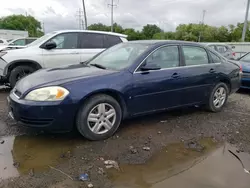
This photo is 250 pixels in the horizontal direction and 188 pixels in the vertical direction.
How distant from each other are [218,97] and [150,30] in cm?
8795

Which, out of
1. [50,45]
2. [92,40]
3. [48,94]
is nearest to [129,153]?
[48,94]

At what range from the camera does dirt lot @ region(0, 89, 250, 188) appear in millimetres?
2738

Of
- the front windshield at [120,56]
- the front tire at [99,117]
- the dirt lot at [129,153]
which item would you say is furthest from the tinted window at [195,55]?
the front tire at [99,117]

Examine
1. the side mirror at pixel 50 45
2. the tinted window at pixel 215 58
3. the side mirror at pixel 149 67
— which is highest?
the side mirror at pixel 50 45

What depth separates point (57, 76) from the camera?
3641mm

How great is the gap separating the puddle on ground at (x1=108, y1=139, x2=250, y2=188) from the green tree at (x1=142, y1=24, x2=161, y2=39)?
88.2 m

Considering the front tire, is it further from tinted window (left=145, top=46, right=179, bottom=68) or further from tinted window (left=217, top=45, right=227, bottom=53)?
tinted window (left=217, top=45, right=227, bottom=53)

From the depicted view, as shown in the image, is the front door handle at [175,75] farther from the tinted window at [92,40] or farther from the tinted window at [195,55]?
the tinted window at [92,40]

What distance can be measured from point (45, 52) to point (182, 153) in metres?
4.73

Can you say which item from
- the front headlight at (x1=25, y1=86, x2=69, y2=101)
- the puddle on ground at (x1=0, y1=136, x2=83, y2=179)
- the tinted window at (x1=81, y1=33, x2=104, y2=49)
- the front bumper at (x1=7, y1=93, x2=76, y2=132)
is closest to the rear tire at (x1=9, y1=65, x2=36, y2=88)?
the tinted window at (x1=81, y1=33, x2=104, y2=49)

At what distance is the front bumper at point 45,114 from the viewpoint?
3.22 meters

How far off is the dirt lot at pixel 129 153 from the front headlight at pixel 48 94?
709 millimetres

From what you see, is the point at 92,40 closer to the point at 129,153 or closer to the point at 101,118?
the point at 101,118

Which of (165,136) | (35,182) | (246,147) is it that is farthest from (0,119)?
(246,147)
